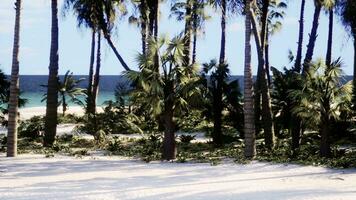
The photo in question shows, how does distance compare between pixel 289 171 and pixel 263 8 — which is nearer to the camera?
pixel 289 171

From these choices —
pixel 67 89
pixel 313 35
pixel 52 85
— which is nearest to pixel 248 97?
pixel 313 35

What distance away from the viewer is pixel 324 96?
14992 millimetres

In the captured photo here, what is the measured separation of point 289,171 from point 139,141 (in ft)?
30.7

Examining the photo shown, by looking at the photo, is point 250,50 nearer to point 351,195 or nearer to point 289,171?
point 289,171

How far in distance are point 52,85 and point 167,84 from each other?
5.76m

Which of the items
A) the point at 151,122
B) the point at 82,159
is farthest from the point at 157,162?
the point at 151,122

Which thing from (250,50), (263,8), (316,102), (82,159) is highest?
(263,8)

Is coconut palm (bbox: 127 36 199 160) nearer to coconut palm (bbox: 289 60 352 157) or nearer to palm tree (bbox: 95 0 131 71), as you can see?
coconut palm (bbox: 289 60 352 157)

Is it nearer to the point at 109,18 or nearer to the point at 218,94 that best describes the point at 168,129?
the point at 218,94

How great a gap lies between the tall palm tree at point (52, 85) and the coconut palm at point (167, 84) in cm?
483

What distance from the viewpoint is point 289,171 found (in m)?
13.2

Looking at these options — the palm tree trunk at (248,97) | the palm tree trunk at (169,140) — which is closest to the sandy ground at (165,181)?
the palm tree trunk at (169,140)

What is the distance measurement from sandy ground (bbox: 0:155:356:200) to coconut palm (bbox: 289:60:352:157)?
198 cm

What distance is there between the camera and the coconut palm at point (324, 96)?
49.1 feet
